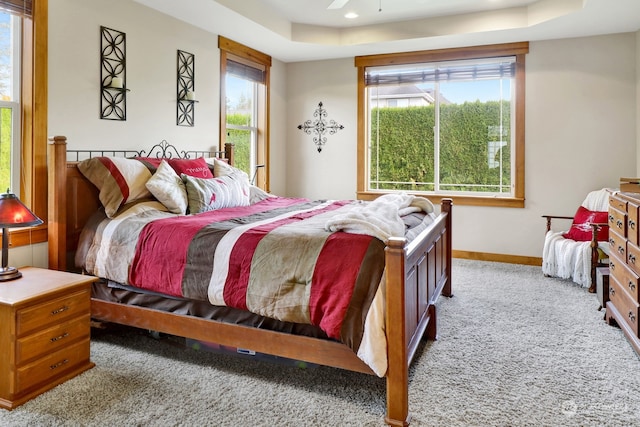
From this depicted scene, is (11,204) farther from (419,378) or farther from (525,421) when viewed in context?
(525,421)

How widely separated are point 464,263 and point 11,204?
4.29 m

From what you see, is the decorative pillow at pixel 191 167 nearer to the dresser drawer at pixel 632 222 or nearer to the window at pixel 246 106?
the window at pixel 246 106

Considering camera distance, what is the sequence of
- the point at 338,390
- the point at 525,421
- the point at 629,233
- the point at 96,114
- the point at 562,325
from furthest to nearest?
1. the point at 96,114
2. the point at 562,325
3. the point at 629,233
4. the point at 338,390
5. the point at 525,421

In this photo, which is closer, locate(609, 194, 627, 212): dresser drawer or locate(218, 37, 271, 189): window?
locate(609, 194, 627, 212): dresser drawer

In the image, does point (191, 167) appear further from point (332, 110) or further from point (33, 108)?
point (332, 110)

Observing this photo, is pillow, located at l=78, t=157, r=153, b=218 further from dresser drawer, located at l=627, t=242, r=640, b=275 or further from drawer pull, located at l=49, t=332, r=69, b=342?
dresser drawer, located at l=627, t=242, r=640, b=275

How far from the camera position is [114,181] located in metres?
2.92

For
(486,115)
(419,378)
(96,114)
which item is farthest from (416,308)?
(486,115)

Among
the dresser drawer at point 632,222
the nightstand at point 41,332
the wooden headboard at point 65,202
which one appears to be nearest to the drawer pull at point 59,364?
the nightstand at point 41,332

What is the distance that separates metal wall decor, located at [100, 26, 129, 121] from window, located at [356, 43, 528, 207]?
2.98 m

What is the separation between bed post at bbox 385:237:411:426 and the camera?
6.13ft

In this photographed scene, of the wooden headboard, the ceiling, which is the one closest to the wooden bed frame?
the wooden headboard

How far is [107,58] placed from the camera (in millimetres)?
3371

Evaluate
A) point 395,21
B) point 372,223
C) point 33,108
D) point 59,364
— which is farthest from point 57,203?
point 395,21
